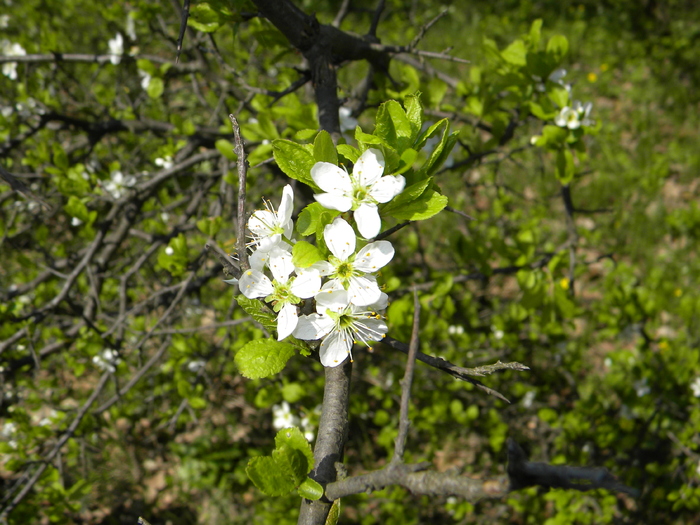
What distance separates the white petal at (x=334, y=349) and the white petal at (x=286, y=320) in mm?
79

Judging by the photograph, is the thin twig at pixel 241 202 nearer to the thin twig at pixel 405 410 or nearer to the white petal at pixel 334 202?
the white petal at pixel 334 202

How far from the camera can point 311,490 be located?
86 centimetres

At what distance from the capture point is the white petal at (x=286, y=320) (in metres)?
0.89

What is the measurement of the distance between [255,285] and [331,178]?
263mm

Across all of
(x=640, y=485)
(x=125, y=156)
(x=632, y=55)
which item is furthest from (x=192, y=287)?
(x=632, y=55)

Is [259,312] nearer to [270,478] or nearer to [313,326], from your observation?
[313,326]

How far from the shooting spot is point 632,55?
6.08 metres

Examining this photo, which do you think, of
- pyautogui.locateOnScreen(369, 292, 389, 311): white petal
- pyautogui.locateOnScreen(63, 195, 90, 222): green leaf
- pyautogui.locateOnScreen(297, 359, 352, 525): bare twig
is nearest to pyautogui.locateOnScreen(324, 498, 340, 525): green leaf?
pyautogui.locateOnScreen(297, 359, 352, 525): bare twig

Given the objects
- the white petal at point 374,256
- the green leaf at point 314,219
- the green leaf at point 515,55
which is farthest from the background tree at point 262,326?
the white petal at point 374,256

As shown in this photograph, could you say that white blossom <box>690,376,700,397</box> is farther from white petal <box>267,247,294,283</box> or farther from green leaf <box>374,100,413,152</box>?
white petal <box>267,247,294,283</box>

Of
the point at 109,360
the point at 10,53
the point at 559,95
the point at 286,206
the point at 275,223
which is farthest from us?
the point at 10,53

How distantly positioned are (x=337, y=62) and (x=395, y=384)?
203 cm

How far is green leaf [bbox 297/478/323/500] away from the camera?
33.6 inches

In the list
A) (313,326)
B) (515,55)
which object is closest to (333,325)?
(313,326)
